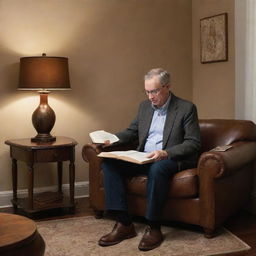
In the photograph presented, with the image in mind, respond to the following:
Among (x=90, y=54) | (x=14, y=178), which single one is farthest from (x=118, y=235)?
(x=90, y=54)

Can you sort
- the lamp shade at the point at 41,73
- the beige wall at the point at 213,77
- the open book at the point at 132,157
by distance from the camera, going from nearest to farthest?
the open book at the point at 132,157, the lamp shade at the point at 41,73, the beige wall at the point at 213,77

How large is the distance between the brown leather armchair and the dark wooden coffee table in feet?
3.88

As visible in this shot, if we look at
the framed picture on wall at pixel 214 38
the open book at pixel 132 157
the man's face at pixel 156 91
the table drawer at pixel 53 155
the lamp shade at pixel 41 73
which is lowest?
the table drawer at pixel 53 155

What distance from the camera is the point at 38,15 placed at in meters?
3.84

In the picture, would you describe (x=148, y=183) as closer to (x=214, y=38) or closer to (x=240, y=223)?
(x=240, y=223)

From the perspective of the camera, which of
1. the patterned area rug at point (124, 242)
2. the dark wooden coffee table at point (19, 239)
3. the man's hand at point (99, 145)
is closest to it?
the dark wooden coffee table at point (19, 239)

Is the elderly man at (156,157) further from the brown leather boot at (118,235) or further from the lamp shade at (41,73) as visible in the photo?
the lamp shade at (41,73)

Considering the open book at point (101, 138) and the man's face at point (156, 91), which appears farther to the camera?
the open book at point (101, 138)

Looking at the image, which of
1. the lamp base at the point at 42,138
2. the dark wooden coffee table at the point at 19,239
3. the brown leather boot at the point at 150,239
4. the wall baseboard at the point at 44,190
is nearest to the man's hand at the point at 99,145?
the lamp base at the point at 42,138

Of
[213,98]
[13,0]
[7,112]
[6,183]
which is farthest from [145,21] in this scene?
[6,183]

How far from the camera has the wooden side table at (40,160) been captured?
11.2ft

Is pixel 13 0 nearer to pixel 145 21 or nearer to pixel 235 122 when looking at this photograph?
Answer: pixel 145 21

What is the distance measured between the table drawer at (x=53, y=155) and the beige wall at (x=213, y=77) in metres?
Answer: 1.43

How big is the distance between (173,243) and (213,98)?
165cm
